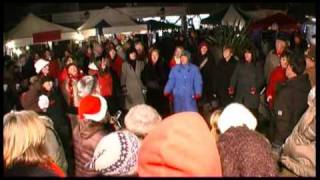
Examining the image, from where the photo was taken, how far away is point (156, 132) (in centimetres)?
281

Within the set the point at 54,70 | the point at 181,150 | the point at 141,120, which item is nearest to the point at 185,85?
the point at 54,70

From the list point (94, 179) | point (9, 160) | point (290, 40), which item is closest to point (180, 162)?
point (94, 179)

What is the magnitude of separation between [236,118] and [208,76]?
5.64 meters

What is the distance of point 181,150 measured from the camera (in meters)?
2.70

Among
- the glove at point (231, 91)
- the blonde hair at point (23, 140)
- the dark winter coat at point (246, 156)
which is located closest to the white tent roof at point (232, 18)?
the glove at point (231, 91)

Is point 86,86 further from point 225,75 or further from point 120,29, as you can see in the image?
point 120,29

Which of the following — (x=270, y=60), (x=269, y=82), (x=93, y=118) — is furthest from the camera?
(x=270, y=60)

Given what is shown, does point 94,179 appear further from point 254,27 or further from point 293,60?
point 254,27

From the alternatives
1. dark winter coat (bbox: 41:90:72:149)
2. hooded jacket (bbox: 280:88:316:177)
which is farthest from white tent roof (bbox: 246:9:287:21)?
hooded jacket (bbox: 280:88:316:177)

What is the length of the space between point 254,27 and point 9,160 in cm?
1130

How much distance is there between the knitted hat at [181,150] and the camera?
106 inches

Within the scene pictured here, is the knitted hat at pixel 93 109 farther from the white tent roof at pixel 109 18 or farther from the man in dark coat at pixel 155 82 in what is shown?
the white tent roof at pixel 109 18

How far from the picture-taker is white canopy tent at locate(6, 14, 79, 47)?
11364 mm

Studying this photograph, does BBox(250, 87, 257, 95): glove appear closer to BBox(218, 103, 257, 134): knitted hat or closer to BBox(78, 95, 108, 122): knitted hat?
BBox(78, 95, 108, 122): knitted hat
